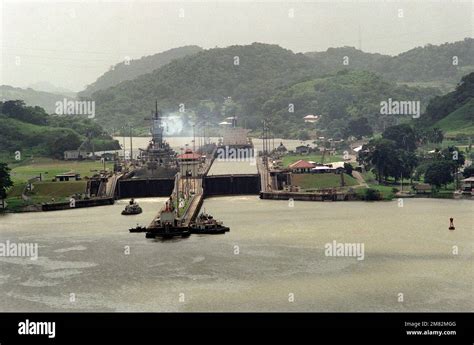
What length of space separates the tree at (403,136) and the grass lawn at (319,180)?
16648 millimetres

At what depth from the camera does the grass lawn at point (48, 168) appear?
67.5m

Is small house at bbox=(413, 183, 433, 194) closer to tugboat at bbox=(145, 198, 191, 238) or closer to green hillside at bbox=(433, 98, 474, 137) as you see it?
tugboat at bbox=(145, 198, 191, 238)

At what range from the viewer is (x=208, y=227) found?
44.8m

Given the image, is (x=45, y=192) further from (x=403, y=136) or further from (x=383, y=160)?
(x=403, y=136)

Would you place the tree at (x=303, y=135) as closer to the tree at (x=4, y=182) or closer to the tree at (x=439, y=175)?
the tree at (x=439, y=175)

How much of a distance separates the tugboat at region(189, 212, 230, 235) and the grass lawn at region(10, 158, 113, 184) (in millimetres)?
22647

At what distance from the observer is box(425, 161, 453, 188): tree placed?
60.1m

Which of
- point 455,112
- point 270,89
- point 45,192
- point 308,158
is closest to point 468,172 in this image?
point 308,158

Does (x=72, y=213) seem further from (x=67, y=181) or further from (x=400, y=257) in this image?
(x=400, y=257)

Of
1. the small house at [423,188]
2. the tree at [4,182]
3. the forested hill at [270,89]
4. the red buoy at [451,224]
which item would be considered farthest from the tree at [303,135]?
the red buoy at [451,224]

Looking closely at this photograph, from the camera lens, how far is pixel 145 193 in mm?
63875

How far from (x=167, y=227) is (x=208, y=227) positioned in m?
2.18
